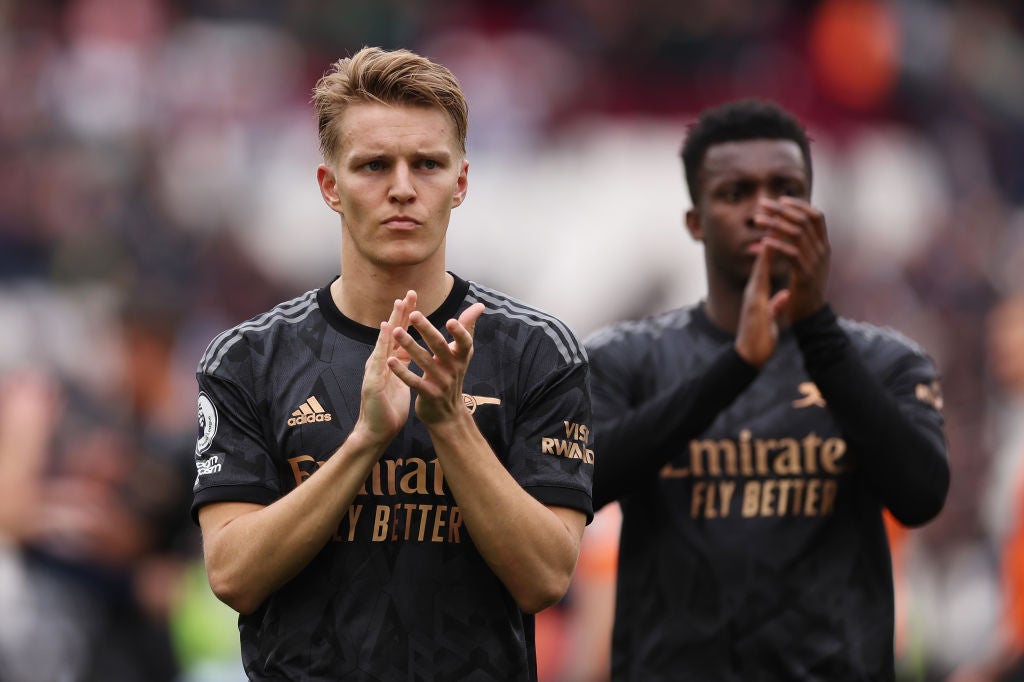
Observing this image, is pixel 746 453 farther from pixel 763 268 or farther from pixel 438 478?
pixel 438 478

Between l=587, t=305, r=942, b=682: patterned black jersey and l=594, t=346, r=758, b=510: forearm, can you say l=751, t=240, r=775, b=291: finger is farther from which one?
l=587, t=305, r=942, b=682: patterned black jersey

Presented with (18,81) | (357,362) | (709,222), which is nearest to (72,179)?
(18,81)

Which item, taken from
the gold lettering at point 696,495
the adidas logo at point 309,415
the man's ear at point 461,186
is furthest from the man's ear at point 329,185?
the gold lettering at point 696,495

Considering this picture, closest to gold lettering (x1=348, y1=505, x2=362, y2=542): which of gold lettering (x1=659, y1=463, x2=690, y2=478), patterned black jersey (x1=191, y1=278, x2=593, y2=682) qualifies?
patterned black jersey (x1=191, y1=278, x2=593, y2=682)

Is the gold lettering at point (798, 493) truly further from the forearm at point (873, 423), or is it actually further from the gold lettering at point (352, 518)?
the gold lettering at point (352, 518)

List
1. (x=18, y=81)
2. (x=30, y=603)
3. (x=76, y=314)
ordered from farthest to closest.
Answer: (x=18, y=81), (x=76, y=314), (x=30, y=603)

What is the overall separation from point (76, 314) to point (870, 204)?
270 inches

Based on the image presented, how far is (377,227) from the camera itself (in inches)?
164

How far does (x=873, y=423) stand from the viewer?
5.21 m

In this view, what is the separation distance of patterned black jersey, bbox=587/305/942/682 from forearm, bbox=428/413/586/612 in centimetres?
140

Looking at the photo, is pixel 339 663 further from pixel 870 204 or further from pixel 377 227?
pixel 870 204

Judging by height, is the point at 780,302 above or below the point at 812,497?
above

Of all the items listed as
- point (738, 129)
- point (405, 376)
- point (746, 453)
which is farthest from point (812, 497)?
point (405, 376)

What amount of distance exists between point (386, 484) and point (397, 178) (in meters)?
0.74
